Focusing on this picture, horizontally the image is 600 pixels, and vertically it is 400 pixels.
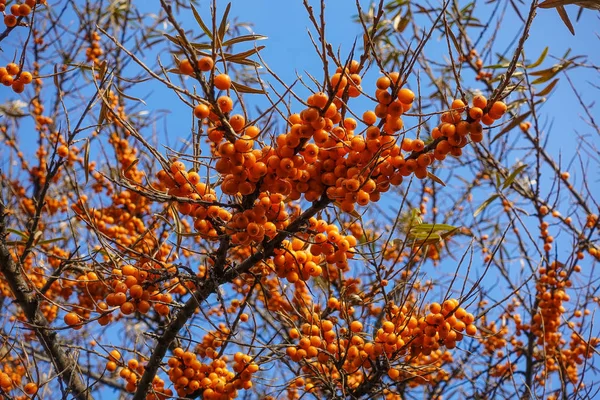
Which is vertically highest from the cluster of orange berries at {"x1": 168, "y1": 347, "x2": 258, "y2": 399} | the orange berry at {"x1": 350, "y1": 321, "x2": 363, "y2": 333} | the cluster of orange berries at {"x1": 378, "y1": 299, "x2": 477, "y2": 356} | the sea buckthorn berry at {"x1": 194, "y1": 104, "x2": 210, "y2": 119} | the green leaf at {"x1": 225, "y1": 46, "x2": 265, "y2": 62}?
the green leaf at {"x1": 225, "y1": 46, "x2": 265, "y2": 62}

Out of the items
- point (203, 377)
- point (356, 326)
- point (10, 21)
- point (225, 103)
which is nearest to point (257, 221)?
point (225, 103)

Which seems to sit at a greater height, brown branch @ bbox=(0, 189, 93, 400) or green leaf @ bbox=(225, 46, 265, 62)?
green leaf @ bbox=(225, 46, 265, 62)

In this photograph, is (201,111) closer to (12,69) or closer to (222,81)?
(222,81)

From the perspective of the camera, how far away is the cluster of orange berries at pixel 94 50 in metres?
4.04

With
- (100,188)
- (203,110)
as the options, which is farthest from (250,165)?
(100,188)

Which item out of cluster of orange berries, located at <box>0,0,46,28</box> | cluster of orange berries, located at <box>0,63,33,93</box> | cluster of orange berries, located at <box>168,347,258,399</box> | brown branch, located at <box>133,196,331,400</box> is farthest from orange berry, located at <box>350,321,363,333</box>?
cluster of orange berries, located at <box>0,0,46,28</box>

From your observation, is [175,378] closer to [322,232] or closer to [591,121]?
[322,232]

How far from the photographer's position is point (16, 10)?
2062 millimetres

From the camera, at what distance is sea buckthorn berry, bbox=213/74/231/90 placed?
3.91 feet

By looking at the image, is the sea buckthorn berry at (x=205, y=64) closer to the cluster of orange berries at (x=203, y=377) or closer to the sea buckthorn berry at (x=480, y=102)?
the sea buckthorn berry at (x=480, y=102)

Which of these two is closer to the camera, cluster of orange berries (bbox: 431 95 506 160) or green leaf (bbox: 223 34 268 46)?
cluster of orange berries (bbox: 431 95 506 160)

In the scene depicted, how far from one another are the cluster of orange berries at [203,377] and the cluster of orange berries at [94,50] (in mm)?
2949

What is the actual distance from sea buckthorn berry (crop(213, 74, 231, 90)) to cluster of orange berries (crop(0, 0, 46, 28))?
4.43ft

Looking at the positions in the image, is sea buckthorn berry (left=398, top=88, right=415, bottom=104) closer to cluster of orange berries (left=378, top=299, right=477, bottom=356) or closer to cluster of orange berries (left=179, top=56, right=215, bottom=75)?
cluster of orange berries (left=179, top=56, right=215, bottom=75)
